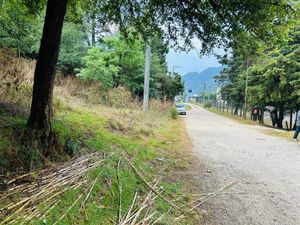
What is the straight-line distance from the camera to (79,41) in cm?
2462

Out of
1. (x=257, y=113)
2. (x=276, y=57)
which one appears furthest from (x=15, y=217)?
(x=257, y=113)

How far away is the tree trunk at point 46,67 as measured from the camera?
194 inches

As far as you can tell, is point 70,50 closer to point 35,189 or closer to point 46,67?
point 46,67

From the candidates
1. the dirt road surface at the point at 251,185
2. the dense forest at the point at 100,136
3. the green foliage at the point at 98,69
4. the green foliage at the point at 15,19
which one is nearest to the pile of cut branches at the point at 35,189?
the dense forest at the point at 100,136

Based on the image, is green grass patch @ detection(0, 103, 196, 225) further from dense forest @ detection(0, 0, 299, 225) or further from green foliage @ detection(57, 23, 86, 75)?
green foliage @ detection(57, 23, 86, 75)

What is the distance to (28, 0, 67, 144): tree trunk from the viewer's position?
4.94 metres

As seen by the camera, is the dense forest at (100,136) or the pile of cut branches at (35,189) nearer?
the pile of cut branches at (35,189)

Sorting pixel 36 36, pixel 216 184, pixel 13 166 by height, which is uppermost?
pixel 36 36

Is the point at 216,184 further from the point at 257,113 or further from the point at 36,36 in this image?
the point at 257,113

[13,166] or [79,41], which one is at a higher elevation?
[79,41]

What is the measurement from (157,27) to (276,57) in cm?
1977

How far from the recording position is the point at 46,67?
4.98m

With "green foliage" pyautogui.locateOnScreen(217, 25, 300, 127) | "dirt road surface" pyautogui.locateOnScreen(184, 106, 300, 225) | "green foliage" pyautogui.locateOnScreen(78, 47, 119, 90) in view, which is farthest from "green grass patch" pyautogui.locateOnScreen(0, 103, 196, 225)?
"green foliage" pyautogui.locateOnScreen(217, 25, 300, 127)

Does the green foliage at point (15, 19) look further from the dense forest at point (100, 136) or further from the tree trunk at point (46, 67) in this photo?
the tree trunk at point (46, 67)
